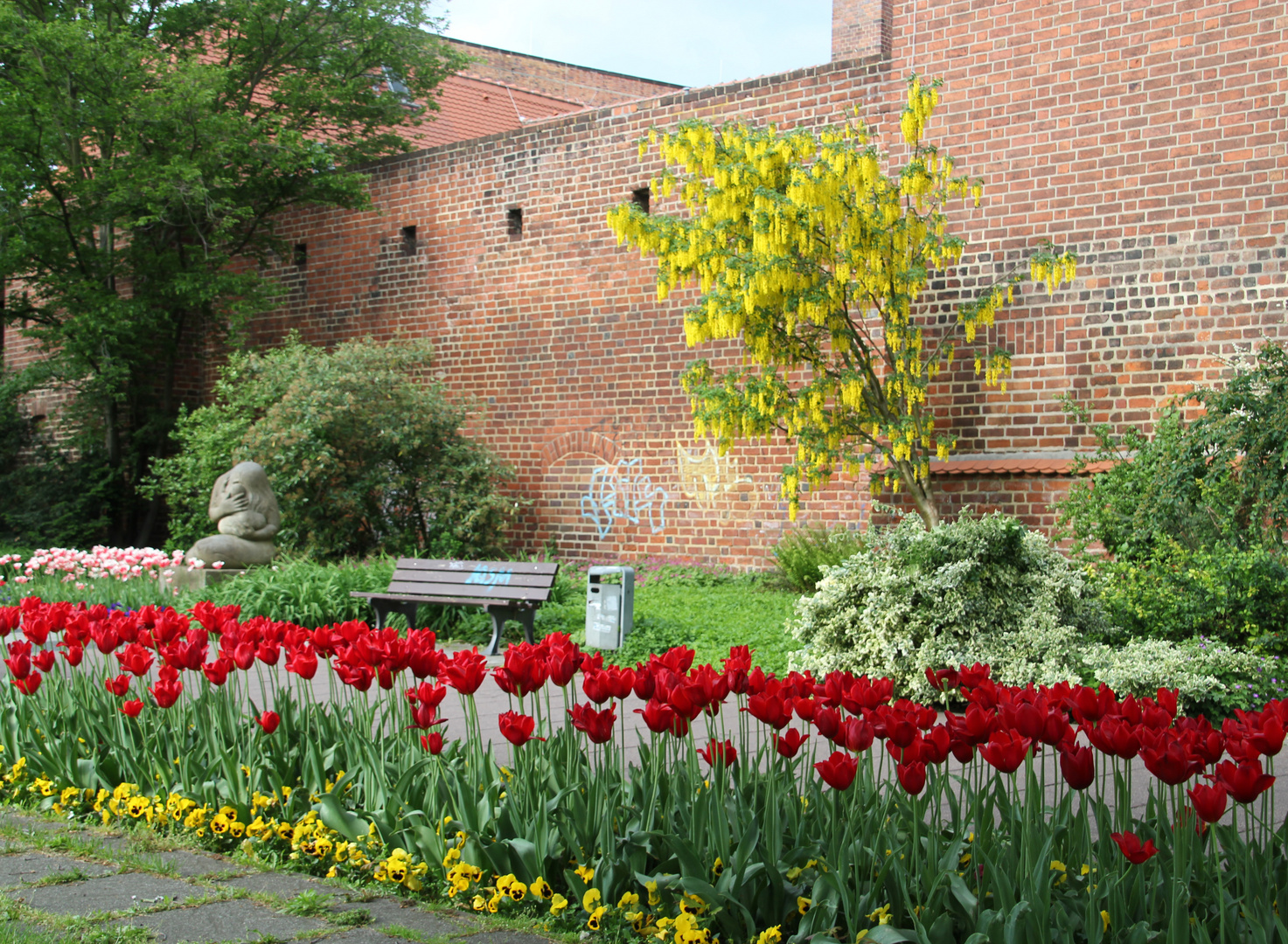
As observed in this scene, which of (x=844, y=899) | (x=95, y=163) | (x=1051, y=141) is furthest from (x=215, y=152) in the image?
(x=844, y=899)

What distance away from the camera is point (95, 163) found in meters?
15.0

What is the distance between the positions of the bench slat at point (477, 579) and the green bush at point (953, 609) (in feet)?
7.66

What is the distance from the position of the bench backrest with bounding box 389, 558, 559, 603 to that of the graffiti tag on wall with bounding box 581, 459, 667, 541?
4.26m

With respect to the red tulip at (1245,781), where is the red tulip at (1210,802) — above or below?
below

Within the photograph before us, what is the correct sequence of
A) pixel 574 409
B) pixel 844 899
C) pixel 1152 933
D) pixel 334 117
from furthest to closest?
1. pixel 334 117
2. pixel 574 409
3. pixel 844 899
4. pixel 1152 933

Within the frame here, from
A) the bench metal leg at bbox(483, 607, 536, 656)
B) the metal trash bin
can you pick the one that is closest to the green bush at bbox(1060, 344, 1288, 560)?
the metal trash bin

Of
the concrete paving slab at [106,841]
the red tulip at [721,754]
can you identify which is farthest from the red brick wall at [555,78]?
the red tulip at [721,754]

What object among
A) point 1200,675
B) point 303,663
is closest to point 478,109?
point 1200,675

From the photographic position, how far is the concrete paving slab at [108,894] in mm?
3463

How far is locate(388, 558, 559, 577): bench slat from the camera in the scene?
891cm

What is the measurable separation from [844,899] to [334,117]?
16.8 metres

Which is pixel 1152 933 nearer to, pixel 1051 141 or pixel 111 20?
pixel 1051 141

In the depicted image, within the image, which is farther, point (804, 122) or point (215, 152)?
point (215, 152)

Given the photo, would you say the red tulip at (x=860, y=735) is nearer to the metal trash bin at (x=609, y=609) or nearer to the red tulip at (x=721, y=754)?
the red tulip at (x=721, y=754)
